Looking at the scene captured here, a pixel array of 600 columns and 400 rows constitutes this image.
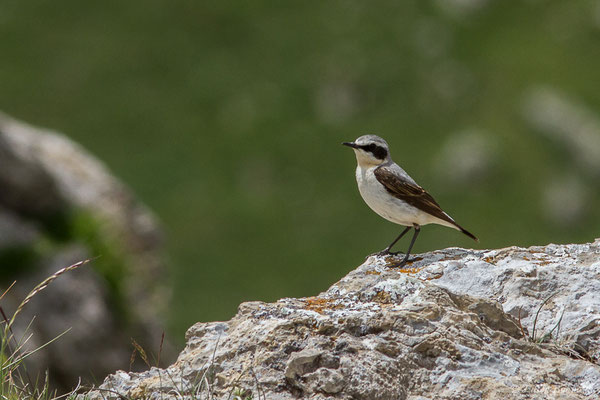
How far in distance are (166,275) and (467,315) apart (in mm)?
13778

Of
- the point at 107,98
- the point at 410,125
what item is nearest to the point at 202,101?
the point at 107,98

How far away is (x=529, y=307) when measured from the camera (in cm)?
677

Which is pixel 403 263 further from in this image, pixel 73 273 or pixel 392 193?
pixel 73 273

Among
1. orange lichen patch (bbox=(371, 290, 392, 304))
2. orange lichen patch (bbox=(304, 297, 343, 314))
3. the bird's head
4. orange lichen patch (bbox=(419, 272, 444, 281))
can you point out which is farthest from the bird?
orange lichen patch (bbox=(304, 297, 343, 314))

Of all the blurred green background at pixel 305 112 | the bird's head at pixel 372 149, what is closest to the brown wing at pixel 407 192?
the bird's head at pixel 372 149

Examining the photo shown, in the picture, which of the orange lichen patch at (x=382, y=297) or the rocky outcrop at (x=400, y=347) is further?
the orange lichen patch at (x=382, y=297)

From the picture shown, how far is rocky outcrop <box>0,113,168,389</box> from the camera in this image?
14703 millimetres

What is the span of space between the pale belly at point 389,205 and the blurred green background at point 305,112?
81.1 feet

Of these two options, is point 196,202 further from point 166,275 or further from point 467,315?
point 467,315

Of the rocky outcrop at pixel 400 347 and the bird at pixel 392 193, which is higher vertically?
the bird at pixel 392 193

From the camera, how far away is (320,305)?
649 cm

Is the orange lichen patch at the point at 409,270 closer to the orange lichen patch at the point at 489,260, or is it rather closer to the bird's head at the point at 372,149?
the orange lichen patch at the point at 489,260

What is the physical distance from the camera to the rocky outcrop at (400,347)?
223 inches

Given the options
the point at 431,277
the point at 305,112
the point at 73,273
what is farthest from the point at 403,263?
the point at 305,112
